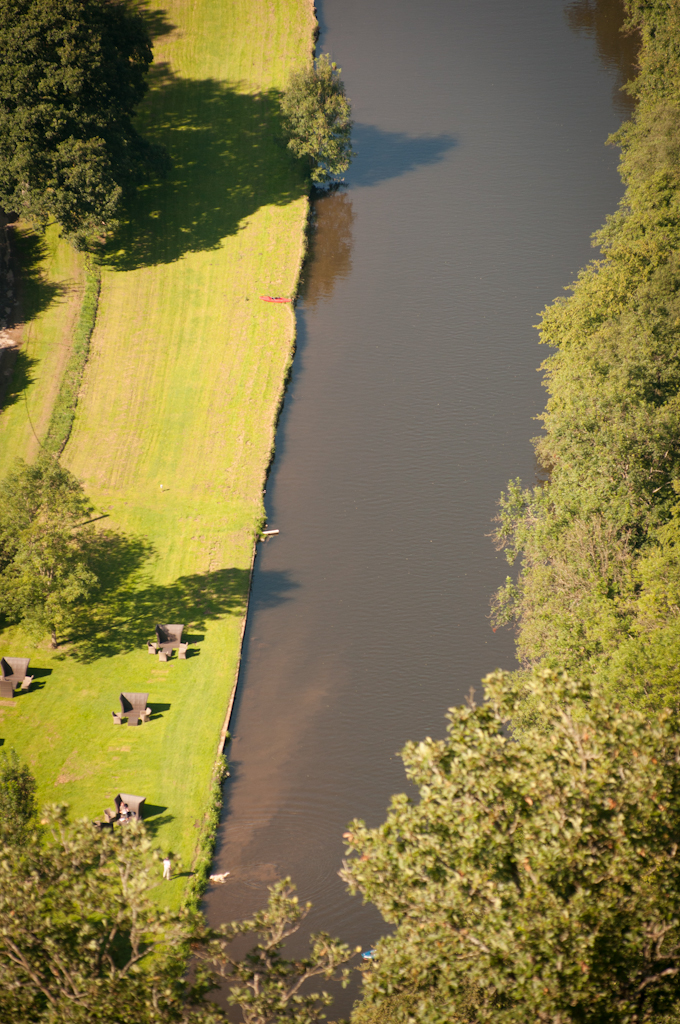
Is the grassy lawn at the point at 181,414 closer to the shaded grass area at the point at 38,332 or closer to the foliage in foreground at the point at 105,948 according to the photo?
the shaded grass area at the point at 38,332

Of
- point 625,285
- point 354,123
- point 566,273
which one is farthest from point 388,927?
point 354,123

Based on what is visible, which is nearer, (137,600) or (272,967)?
(272,967)

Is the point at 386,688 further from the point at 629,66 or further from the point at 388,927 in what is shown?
the point at 629,66

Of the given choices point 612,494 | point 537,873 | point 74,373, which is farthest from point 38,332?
point 537,873

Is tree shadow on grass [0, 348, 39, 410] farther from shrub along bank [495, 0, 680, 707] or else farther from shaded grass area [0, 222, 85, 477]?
shrub along bank [495, 0, 680, 707]

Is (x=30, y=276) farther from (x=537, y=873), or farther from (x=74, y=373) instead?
(x=537, y=873)

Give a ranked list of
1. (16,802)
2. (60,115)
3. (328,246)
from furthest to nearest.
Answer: (328,246) → (60,115) → (16,802)
